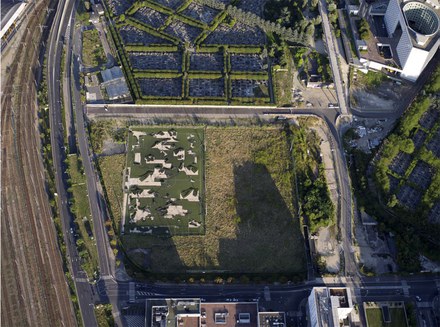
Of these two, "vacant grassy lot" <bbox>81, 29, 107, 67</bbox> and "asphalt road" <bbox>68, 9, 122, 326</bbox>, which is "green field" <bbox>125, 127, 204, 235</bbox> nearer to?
"asphalt road" <bbox>68, 9, 122, 326</bbox>

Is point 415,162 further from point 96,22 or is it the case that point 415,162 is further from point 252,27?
point 96,22

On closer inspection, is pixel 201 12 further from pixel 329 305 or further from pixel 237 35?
pixel 329 305

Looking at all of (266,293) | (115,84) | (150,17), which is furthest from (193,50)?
(266,293)

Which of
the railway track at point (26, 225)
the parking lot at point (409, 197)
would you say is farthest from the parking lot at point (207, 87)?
the parking lot at point (409, 197)

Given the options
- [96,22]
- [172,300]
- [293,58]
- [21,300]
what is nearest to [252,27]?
[293,58]

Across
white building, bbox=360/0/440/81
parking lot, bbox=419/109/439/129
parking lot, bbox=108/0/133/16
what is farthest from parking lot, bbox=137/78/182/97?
parking lot, bbox=419/109/439/129

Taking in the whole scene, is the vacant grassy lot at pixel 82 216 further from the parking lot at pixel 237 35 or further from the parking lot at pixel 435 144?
the parking lot at pixel 435 144
